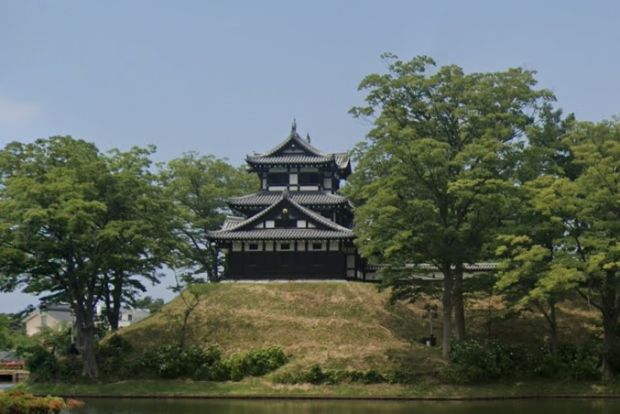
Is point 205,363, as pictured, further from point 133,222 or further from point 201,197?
point 201,197

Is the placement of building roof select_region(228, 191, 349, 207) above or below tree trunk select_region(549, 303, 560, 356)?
above

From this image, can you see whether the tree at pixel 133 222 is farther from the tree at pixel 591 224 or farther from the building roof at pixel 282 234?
the tree at pixel 591 224

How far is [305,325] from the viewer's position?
152ft

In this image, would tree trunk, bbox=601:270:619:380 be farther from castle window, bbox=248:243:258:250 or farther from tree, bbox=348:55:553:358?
castle window, bbox=248:243:258:250

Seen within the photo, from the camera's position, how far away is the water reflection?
3192 centimetres

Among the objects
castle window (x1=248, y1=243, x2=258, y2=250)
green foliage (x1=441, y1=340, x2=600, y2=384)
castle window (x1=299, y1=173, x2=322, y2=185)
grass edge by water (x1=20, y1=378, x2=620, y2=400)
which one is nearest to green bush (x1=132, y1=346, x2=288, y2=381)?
grass edge by water (x1=20, y1=378, x2=620, y2=400)

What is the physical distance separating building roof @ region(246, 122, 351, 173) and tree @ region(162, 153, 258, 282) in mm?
7448

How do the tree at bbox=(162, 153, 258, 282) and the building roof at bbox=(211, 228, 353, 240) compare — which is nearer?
the building roof at bbox=(211, 228, 353, 240)

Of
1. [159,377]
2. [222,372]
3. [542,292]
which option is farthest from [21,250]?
[542,292]

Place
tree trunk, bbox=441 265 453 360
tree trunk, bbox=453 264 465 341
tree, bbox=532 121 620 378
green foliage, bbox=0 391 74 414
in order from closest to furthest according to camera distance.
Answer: green foliage, bbox=0 391 74 414 < tree, bbox=532 121 620 378 < tree trunk, bbox=441 265 453 360 < tree trunk, bbox=453 264 465 341

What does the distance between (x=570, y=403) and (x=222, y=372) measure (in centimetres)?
1924

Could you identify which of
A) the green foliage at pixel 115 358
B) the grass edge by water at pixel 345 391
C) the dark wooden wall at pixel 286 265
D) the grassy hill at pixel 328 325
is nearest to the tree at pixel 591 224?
the grass edge by water at pixel 345 391

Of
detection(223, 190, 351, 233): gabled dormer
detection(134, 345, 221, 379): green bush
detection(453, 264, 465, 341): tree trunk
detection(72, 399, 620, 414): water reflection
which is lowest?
detection(72, 399, 620, 414): water reflection

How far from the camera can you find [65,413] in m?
32.0
